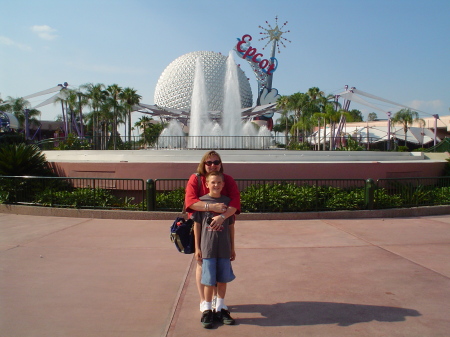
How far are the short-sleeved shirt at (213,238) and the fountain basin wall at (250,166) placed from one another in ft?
27.0

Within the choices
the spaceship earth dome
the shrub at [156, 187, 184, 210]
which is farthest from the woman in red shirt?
the spaceship earth dome

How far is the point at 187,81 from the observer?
58.8 m

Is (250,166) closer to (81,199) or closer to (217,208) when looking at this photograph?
(81,199)

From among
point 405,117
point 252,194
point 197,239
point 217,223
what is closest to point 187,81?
point 405,117

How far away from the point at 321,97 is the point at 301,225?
40.4 m

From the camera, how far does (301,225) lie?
9422 millimetres

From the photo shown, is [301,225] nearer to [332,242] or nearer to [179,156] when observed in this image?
[332,242]

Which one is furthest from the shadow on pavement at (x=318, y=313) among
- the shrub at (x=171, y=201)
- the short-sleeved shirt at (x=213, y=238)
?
the shrub at (x=171, y=201)

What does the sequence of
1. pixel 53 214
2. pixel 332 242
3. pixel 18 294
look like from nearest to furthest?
pixel 18 294 < pixel 332 242 < pixel 53 214

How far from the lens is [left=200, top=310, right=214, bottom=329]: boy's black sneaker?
154 inches

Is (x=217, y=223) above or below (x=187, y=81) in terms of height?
below

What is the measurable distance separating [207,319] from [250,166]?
868 centimetres

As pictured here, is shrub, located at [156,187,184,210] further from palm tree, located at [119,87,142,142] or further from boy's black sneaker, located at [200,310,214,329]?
palm tree, located at [119,87,142,142]

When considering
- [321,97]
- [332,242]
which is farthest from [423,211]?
[321,97]
